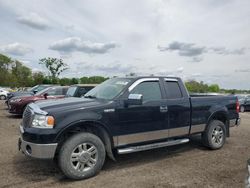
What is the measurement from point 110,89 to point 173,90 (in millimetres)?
1519

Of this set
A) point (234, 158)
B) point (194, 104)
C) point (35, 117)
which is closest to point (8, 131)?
point (35, 117)

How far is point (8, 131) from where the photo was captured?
851 cm

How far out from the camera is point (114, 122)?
4758 millimetres

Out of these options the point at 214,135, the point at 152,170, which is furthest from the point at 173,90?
the point at 152,170

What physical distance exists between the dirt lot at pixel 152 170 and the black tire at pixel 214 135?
0.59ft

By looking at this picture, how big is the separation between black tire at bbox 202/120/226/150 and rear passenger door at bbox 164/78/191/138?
801 mm

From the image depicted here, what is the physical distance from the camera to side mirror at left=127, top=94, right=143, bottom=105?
4709 millimetres

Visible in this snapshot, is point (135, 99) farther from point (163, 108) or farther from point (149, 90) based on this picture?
point (163, 108)

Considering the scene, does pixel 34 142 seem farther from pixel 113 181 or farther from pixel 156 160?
pixel 156 160

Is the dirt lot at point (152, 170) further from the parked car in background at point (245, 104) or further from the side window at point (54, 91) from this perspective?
the parked car in background at point (245, 104)

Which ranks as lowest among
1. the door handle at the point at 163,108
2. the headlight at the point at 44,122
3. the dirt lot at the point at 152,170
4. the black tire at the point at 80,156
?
the dirt lot at the point at 152,170

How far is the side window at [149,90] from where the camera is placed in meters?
5.32

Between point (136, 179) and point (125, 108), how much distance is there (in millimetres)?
1351

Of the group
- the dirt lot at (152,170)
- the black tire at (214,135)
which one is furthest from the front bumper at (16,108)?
the black tire at (214,135)
